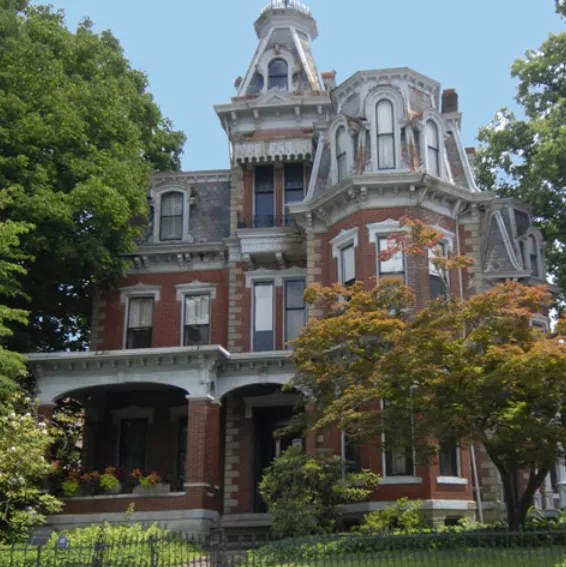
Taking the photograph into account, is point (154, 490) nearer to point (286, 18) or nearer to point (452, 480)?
point (452, 480)

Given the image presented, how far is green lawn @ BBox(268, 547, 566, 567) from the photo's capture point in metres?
13.8

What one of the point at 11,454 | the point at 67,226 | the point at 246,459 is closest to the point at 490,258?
the point at 246,459

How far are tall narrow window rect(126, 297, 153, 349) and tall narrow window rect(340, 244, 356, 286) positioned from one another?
24.2 ft

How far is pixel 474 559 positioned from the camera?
14359 millimetres

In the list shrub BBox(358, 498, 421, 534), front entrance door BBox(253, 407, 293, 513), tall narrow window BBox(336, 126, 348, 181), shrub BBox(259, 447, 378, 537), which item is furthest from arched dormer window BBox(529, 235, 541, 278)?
shrub BBox(259, 447, 378, 537)

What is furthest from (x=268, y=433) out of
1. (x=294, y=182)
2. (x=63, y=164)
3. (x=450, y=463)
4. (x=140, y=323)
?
(x=63, y=164)

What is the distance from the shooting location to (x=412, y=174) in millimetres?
23969

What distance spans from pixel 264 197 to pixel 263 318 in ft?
14.5

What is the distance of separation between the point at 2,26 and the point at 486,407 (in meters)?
18.8

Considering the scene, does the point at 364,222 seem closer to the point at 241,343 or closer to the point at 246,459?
the point at 241,343

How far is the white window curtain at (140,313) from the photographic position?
2838cm

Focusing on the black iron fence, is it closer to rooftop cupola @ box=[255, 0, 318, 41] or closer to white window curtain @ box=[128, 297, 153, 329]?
white window curtain @ box=[128, 297, 153, 329]

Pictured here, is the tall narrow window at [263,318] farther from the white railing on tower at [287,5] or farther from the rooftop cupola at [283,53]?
the white railing on tower at [287,5]

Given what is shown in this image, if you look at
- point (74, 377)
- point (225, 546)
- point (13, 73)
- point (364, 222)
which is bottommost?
point (225, 546)
